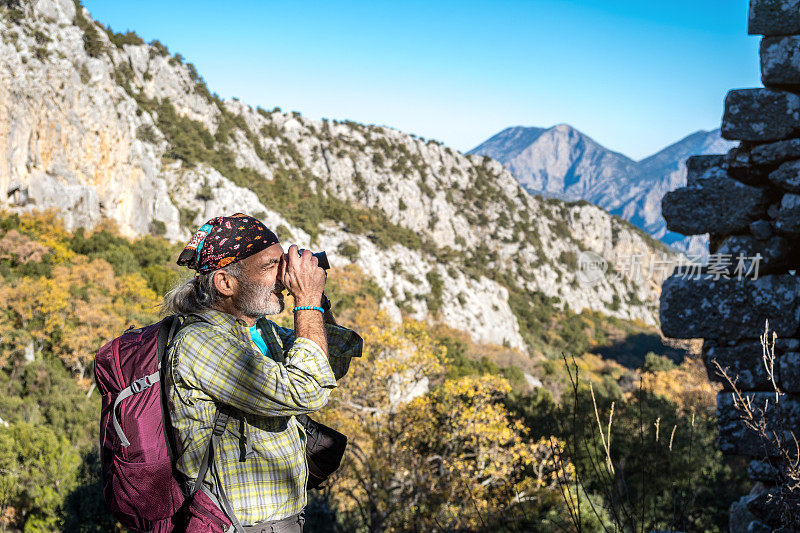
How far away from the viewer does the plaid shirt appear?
1.33 meters

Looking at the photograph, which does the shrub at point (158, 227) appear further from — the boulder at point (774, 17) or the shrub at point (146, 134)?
the boulder at point (774, 17)

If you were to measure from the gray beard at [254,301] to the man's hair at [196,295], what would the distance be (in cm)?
5

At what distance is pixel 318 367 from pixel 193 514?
517 mm

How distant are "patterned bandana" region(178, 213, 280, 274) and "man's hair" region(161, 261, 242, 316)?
0.09 ft

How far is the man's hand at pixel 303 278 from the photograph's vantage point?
1479mm

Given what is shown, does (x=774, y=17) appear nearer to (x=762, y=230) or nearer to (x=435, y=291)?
(x=762, y=230)

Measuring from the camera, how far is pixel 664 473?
442 inches

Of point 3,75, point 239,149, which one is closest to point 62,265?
point 3,75

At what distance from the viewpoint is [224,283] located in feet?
5.23

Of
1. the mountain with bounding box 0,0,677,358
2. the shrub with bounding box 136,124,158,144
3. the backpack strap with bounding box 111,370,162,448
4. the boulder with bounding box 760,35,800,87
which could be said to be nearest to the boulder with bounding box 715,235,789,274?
the boulder with bounding box 760,35,800,87

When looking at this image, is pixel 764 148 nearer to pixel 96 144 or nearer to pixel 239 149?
pixel 96 144

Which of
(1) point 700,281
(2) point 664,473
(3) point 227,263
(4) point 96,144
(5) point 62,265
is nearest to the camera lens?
(3) point 227,263

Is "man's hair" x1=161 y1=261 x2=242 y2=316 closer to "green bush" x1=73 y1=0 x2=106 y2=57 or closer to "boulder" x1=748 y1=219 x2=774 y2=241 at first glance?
"boulder" x1=748 y1=219 x2=774 y2=241

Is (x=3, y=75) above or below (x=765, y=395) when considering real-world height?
above
